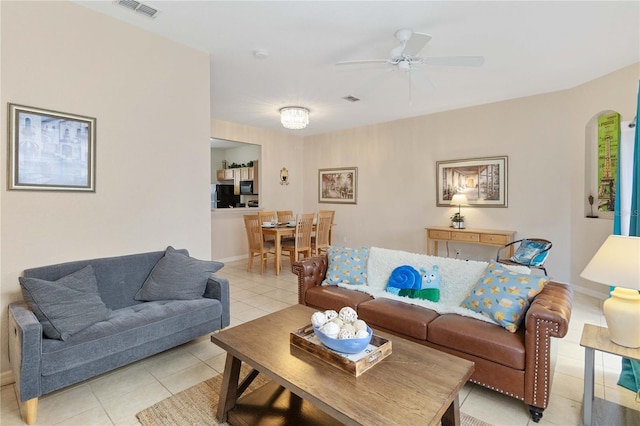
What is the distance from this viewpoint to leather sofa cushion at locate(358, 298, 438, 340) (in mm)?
2215

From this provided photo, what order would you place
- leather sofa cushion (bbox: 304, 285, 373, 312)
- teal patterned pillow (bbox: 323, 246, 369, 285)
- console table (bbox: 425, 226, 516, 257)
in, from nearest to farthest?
leather sofa cushion (bbox: 304, 285, 373, 312), teal patterned pillow (bbox: 323, 246, 369, 285), console table (bbox: 425, 226, 516, 257)

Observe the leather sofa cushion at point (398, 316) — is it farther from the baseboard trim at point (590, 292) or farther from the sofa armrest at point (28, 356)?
the baseboard trim at point (590, 292)

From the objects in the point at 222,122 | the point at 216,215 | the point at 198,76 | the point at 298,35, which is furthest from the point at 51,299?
the point at 222,122

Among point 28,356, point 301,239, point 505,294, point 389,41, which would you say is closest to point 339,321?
point 505,294

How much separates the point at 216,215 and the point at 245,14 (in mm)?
4137

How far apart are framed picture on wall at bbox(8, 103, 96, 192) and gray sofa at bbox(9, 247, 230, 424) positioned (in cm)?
63

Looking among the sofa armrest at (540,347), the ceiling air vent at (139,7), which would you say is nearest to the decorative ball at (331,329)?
the sofa armrest at (540,347)

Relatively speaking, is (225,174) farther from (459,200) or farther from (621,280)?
(621,280)

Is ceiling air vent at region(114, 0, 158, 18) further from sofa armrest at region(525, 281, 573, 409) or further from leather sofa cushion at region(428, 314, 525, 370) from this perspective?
sofa armrest at region(525, 281, 573, 409)

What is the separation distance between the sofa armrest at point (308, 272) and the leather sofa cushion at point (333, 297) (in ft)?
0.22

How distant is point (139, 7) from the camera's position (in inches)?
97.1

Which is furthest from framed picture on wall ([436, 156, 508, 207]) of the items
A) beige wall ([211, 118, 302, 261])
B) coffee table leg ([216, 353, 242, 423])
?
coffee table leg ([216, 353, 242, 423])

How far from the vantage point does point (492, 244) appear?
4.54 meters

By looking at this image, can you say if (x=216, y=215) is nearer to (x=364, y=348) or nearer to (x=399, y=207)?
(x=399, y=207)
